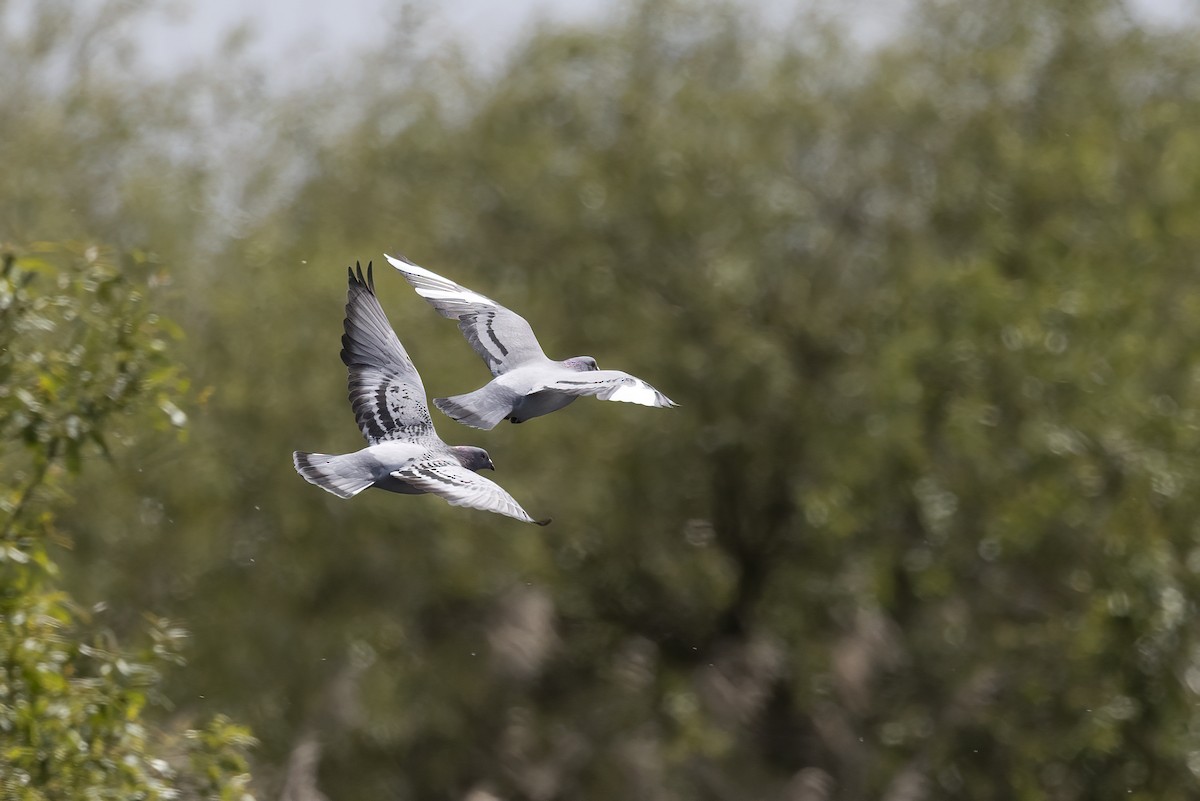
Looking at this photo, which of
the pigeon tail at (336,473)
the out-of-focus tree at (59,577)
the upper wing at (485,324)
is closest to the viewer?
the pigeon tail at (336,473)

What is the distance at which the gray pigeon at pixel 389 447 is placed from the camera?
606 cm

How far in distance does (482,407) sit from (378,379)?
93 cm

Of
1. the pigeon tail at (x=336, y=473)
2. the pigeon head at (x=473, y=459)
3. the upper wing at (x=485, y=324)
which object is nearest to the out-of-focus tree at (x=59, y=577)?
the upper wing at (x=485, y=324)

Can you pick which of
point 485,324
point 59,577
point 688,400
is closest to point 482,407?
point 485,324

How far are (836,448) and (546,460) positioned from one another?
372 cm

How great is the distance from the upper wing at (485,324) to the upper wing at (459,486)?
704mm

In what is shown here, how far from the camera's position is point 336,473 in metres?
6.29

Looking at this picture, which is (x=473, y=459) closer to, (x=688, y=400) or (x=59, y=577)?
(x=59, y=577)

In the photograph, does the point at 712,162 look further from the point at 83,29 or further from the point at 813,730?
the point at 83,29

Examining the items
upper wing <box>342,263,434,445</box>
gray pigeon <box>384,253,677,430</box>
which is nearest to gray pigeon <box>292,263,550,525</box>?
upper wing <box>342,263,434,445</box>

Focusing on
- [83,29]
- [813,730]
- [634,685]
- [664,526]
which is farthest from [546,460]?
[83,29]

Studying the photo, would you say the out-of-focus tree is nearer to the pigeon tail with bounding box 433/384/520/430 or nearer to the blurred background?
the pigeon tail with bounding box 433/384/520/430

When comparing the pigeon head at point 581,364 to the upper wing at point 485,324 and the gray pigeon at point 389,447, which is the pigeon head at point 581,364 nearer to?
the upper wing at point 485,324

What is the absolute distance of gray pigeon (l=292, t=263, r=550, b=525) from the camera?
6.06m
